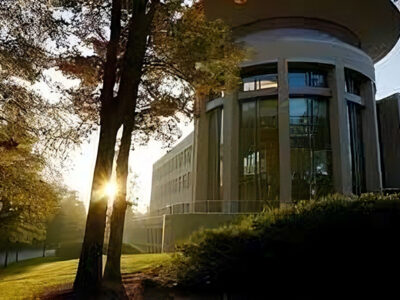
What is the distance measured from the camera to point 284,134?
2169 centimetres

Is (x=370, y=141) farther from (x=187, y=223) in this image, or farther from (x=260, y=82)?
(x=187, y=223)

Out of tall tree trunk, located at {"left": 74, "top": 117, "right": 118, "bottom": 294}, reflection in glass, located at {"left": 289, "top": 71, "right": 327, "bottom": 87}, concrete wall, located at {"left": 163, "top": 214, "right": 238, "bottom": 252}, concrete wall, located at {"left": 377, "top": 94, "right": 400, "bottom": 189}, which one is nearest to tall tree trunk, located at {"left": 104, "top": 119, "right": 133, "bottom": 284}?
tall tree trunk, located at {"left": 74, "top": 117, "right": 118, "bottom": 294}

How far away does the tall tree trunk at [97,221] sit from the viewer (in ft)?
22.9

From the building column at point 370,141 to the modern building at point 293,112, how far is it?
56 millimetres

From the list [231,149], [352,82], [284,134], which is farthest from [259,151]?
[352,82]

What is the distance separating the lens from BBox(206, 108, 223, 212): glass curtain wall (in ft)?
78.1

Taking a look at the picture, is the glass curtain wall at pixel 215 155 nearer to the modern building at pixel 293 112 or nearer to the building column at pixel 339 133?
the modern building at pixel 293 112

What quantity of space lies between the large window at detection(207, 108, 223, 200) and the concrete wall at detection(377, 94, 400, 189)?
36.3 feet

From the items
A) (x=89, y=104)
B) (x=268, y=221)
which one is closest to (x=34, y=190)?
(x=89, y=104)

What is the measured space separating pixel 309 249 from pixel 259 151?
17.7m

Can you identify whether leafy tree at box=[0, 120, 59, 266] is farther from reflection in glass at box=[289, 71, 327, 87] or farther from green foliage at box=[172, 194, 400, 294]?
reflection in glass at box=[289, 71, 327, 87]

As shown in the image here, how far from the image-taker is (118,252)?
7.67 meters

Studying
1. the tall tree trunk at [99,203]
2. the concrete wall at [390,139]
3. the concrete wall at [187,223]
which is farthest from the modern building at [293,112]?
the tall tree trunk at [99,203]

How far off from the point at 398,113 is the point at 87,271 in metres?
25.1
